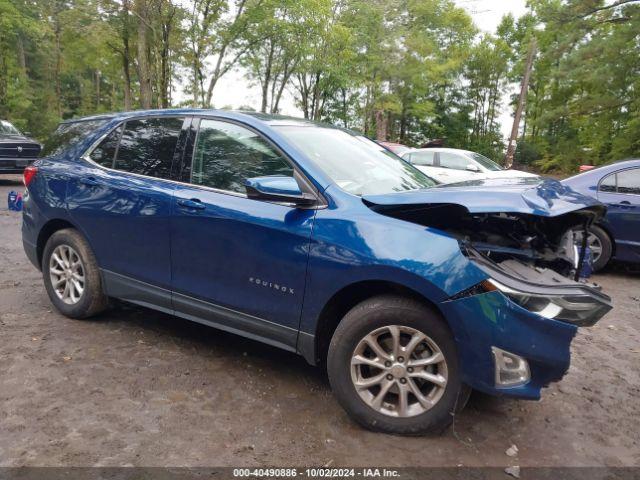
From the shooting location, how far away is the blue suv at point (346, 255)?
8.11ft

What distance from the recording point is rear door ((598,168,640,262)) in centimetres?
638

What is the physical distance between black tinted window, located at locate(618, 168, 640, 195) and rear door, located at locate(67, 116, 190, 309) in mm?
5762

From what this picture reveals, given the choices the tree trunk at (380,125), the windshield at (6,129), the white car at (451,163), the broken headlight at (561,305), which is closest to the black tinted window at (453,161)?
the white car at (451,163)

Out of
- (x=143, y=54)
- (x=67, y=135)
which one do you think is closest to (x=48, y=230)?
(x=67, y=135)

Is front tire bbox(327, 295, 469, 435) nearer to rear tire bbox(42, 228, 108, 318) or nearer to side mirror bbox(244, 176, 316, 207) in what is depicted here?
side mirror bbox(244, 176, 316, 207)

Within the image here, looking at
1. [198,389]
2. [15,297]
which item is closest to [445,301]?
[198,389]

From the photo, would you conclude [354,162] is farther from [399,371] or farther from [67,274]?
[67,274]

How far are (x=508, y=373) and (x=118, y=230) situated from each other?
2.91 m

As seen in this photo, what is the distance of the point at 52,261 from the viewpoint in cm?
430

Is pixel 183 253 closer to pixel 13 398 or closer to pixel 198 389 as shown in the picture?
pixel 198 389

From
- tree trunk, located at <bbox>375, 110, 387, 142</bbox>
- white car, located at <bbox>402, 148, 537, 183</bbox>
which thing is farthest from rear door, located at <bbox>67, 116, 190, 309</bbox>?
tree trunk, located at <bbox>375, 110, 387, 142</bbox>

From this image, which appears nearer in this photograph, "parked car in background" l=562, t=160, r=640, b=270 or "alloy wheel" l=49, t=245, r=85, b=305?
"alloy wheel" l=49, t=245, r=85, b=305

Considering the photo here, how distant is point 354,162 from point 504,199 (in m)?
1.16

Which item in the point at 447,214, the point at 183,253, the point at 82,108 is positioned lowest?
the point at 183,253
